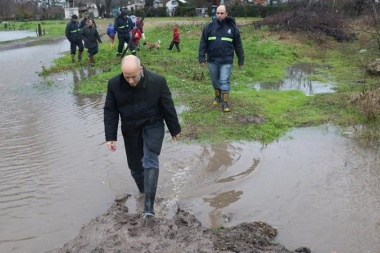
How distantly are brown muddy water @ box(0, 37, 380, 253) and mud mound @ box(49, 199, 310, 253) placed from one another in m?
0.34

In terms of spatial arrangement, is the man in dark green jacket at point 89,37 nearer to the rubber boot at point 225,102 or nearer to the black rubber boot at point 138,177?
the rubber boot at point 225,102

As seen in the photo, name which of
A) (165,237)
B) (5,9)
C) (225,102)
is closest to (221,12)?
(225,102)

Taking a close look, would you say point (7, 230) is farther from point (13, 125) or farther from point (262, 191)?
point (13, 125)

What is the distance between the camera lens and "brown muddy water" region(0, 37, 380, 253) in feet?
14.6

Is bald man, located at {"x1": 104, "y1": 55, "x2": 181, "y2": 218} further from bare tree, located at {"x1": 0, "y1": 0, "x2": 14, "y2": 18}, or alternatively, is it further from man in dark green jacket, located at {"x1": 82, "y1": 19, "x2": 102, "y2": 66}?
bare tree, located at {"x1": 0, "y1": 0, "x2": 14, "y2": 18}

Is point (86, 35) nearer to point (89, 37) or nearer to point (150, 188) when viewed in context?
point (89, 37)

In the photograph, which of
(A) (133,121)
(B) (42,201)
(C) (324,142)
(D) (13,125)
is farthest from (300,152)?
(D) (13,125)

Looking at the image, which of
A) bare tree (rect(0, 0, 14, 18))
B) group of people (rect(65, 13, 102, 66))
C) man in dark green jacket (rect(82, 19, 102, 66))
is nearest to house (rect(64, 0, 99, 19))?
bare tree (rect(0, 0, 14, 18))

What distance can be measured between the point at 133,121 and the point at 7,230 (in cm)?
178

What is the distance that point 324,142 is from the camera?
6992 mm

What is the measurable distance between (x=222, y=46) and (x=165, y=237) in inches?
200

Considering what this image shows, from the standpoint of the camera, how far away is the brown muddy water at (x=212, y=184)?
4.45 meters

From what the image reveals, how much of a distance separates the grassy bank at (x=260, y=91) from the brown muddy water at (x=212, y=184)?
54 centimetres

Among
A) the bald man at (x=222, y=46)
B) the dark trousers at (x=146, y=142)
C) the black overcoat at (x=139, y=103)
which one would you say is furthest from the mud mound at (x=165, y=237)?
the bald man at (x=222, y=46)
